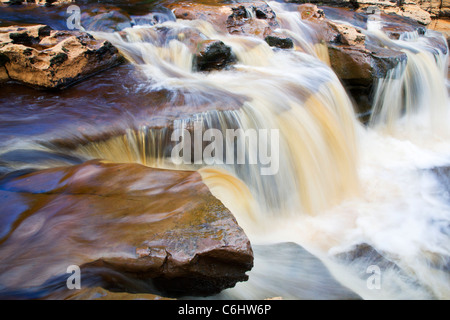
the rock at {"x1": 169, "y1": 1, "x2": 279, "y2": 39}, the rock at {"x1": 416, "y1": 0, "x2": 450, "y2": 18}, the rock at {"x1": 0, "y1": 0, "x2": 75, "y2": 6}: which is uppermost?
the rock at {"x1": 0, "y1": 0, "x2": 75, "y2": 6}

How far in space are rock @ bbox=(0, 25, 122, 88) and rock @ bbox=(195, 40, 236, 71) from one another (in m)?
1.51

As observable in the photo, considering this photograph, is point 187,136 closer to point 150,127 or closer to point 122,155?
point 150,127

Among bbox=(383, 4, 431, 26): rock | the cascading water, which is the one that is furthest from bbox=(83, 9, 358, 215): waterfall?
bbox=(383, 4, 431, 26): rock

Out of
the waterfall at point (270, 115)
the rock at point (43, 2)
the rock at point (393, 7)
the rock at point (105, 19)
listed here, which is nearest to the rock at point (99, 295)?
the waterfall at point (270, 115)

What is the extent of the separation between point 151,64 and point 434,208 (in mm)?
5074

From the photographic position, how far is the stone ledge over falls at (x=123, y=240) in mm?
1966

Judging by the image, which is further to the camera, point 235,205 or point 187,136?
point 187,136

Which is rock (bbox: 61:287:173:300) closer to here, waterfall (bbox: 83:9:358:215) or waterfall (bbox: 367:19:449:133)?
waterfall (bbox: 83:9:358:215)

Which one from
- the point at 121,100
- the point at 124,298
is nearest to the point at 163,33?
the point at 121,100

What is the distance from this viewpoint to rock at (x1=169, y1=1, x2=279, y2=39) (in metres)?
7.45

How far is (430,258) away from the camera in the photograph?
3.52 meters

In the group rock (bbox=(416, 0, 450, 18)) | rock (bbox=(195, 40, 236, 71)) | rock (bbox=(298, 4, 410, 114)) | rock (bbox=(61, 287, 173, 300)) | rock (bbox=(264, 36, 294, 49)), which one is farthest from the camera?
rock (bbox=(416, 0, 450, 18))

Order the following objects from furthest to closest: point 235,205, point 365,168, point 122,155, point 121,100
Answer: point 365,168
point 121,100
point 122,155
point 235,205

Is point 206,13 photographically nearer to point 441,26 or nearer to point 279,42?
point 279,42
